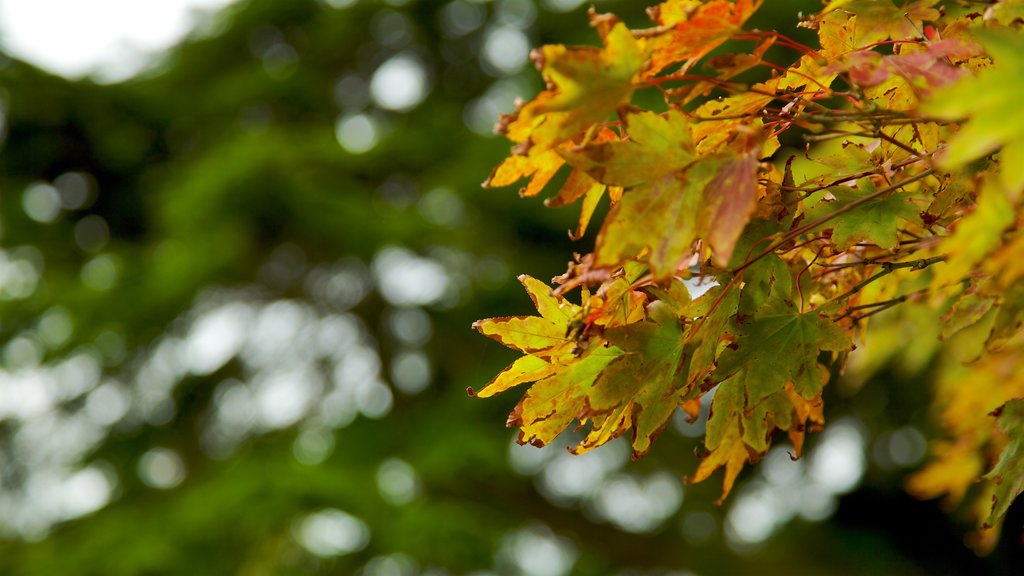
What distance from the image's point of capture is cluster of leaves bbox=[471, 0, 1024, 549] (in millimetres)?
534

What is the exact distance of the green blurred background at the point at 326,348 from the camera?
2.69 meters

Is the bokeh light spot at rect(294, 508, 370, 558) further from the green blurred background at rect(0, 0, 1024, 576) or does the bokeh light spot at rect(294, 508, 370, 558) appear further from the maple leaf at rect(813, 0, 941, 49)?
the maple leaf at rect(813, 0, 941, 49)

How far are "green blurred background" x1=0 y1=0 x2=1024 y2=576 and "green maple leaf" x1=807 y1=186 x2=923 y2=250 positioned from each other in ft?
6.29

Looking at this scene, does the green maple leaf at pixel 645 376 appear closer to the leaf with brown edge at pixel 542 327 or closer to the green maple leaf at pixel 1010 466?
the leaf with brown edge at pixel 542 327

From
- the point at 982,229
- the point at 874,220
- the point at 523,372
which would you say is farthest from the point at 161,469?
the point at 982,229

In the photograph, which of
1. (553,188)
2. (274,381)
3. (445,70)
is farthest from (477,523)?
(445,70)

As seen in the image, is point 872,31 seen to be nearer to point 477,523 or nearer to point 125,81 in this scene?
point 477,523

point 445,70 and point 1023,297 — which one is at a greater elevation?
point 1023,297

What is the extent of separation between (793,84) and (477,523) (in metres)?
2.07

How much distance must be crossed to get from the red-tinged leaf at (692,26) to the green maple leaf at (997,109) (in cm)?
19

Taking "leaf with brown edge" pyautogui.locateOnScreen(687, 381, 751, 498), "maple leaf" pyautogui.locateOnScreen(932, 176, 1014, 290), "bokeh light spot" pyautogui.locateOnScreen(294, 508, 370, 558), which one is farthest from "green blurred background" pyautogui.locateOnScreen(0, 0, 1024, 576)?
"maple leaf" pyautogui.locateOnScreen(932, 176, 1014, 290)

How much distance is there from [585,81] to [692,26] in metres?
0.09

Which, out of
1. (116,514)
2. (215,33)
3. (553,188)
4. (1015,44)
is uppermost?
(1015,44)

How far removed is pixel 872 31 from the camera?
0.68 meters
